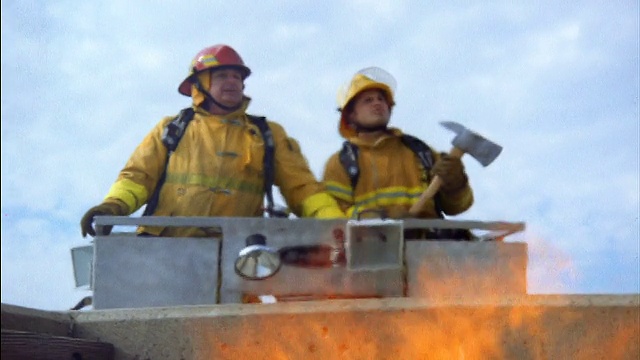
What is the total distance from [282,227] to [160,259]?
73 centimetres

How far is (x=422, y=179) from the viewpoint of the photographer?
20.0ft

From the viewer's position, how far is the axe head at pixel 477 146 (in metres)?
5.72

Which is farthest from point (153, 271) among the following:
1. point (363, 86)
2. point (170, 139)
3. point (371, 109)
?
point (363, 86)

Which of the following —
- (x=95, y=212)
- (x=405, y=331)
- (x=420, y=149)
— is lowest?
(x=405, y=331)

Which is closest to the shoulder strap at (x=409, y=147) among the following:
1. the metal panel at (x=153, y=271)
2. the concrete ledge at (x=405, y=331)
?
the metal panel at (x=153, y=271)

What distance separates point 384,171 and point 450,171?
0.58m

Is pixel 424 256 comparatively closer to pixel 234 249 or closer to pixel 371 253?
pixel 371 253

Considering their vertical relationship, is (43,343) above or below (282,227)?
below

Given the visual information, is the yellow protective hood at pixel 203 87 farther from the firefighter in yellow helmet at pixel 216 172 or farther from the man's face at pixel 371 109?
the man's face at pixel 371 109

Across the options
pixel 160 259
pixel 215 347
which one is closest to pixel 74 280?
pixel 160 259

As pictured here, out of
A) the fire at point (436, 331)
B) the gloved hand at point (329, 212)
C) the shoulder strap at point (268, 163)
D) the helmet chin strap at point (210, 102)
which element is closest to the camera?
the fire at point (436, 331)

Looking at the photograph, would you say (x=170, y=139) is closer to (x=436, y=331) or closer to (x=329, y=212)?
(x=329, y=212)

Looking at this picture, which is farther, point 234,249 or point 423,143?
point 423,143

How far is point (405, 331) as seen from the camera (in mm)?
3484
